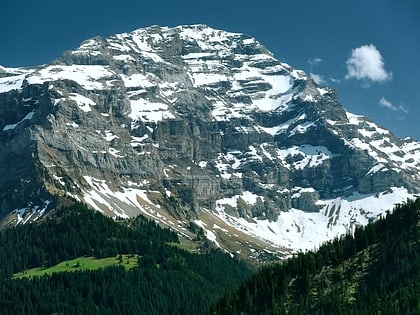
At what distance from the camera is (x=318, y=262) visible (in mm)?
159750

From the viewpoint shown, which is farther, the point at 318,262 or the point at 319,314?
the point at 318,262

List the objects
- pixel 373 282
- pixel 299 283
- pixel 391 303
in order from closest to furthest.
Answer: pixel 391 303 < pixel 373 282 < pixel 299 283

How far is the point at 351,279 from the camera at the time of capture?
149375 millimetres

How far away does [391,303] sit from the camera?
440 feet

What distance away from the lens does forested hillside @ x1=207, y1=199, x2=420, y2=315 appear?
139625mm

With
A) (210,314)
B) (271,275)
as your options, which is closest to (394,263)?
(271,275)

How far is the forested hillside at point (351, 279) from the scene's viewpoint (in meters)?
140

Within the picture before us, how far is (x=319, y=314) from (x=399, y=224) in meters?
31.4

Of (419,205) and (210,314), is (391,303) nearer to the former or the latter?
(419,205)

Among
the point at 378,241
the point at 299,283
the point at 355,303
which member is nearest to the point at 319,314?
the point at 355,303

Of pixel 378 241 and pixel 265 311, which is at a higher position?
pixel 378 241

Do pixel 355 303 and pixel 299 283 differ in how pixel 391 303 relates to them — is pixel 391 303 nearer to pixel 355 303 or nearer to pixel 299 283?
pixel 355 303

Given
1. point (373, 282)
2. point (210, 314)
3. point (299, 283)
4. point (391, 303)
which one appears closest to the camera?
point (391, 303)

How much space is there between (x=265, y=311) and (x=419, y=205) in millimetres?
38703
